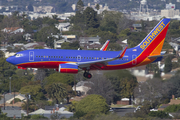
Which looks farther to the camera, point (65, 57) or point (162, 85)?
point (162, 85)

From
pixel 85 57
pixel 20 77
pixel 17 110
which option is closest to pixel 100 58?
pixel 85 57

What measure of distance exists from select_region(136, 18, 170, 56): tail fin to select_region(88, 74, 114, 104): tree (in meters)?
52.9

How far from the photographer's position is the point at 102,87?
342 ft

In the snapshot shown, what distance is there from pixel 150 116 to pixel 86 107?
14.2 meters

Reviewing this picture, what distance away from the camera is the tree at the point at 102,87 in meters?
103

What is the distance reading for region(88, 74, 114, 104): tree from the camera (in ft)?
339

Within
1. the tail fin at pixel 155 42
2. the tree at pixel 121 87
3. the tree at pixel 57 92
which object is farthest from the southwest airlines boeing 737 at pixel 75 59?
the tree at pixel 121 87

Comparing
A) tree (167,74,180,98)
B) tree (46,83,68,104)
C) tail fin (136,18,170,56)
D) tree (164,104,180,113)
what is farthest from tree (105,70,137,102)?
tail fin (136,18,170,56)

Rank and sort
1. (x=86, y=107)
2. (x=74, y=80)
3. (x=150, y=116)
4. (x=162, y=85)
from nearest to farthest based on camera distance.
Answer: (x=150, y=116) < (x=86, y=107) < (x=162, y=85) < (x=74, y=80)

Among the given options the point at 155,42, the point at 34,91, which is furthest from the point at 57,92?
the point at 155,42

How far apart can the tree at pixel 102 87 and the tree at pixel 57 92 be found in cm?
882

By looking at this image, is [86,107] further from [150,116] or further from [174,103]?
[174,103]

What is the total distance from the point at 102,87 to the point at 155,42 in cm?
5467

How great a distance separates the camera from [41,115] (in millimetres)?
81312
